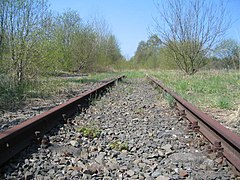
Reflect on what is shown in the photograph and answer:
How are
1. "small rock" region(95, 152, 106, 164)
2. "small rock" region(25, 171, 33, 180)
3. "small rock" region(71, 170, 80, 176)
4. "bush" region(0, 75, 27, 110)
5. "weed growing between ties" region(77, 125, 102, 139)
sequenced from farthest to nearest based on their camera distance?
"bush" region(0, 75, 27, 110) → "weed growing between ties" region(77, 125, 102, 139) → "small rock" region(95, 152, 106, 164) → "small rock" region(71, 170, 80, 176) → "small rock" region(25, 171, 33, 180)

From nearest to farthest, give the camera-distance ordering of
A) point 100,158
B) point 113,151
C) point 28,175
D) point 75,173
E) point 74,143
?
point 28,175
point 75,173
point 100,158
point 113,151
point 74,143

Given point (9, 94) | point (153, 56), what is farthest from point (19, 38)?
point (153, 56)

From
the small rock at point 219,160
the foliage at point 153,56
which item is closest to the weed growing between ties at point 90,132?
the small rock at point 219,160

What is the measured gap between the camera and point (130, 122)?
4.09 meters

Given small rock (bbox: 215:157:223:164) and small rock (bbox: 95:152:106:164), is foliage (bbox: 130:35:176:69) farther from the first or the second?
small rock (bbox: 215:157:223:164)

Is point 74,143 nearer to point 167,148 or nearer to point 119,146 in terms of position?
point 119,146

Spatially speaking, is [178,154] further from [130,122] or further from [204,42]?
[204,42]

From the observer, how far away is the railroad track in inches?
85.7

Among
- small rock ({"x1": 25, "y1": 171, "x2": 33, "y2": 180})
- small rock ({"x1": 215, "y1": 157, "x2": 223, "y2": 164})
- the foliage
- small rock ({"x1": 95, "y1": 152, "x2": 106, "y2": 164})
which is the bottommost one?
small rock ({"x1": 95, "y1": 152, "x2": 106, "y2": 164})

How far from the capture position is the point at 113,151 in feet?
9.05

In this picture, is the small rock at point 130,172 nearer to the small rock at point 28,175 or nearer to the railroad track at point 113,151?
the railroad track at point 113,151

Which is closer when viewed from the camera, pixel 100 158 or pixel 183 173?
pixel 183 173

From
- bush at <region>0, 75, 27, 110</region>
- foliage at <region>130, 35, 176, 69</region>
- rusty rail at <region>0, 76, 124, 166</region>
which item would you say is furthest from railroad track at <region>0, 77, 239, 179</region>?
foliage at <region>130, 35, 176, 69</region>

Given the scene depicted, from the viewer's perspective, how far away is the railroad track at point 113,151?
7.14 feet
